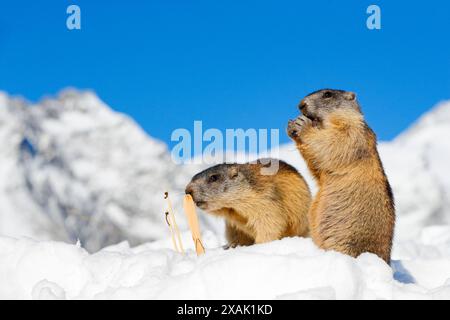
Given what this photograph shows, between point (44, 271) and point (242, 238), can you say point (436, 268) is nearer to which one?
point (242, 238)

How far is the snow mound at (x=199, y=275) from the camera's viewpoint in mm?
6320

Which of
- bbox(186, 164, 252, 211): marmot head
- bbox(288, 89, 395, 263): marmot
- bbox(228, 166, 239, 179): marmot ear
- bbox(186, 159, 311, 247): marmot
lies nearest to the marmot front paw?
bbox(288, 89, 395, 263): marmot

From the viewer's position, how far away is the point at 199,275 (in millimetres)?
6453

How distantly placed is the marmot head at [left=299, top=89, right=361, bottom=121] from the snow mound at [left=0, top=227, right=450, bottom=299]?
172 centimetres

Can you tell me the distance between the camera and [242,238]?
36.3ft


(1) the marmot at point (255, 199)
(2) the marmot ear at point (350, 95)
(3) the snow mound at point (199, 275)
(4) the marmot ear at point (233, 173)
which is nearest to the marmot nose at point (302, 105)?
(2) the marmot ear at point (350, 95)

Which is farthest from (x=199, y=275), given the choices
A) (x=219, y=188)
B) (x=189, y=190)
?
(x=219, y=188)

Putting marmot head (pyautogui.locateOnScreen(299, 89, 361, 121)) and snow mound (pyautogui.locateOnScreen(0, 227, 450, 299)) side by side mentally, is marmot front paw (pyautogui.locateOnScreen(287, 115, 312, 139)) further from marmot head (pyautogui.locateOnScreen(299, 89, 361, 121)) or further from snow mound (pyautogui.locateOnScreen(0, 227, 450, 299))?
snow mound (pyautogui.locateOnScreen(0, 227, 450, 299))

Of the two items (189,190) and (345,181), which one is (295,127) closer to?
(345,181)

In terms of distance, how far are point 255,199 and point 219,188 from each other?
1.99ft
